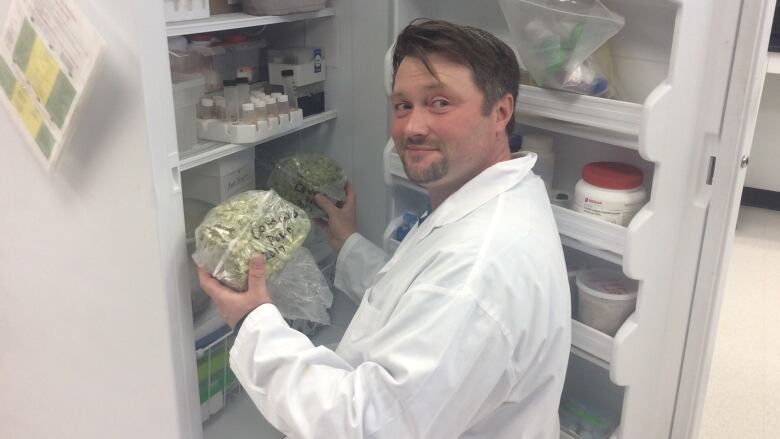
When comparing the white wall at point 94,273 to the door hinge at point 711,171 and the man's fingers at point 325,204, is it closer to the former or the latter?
the man's fingers at point 325,204

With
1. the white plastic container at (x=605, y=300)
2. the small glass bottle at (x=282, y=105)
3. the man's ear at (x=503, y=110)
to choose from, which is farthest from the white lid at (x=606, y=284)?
the small glass bottle at (x=282, y=105)

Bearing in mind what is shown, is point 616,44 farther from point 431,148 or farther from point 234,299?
point 234,299

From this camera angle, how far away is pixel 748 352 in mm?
2688

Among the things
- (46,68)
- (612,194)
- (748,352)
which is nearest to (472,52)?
(612,194)

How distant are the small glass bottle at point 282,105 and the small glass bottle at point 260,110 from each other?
5 centimetres

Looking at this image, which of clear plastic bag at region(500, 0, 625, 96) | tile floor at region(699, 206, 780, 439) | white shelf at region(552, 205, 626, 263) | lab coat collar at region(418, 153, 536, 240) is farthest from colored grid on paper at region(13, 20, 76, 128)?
tile floor at region(699, 206, 780, 439)

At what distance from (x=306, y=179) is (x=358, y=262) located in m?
0.24

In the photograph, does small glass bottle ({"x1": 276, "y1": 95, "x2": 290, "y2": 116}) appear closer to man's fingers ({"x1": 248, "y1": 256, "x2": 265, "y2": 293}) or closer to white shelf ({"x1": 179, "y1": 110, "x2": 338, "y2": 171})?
white shelf ({"x1": 179, "y1": 110, "x2": 338, "y2": 171})

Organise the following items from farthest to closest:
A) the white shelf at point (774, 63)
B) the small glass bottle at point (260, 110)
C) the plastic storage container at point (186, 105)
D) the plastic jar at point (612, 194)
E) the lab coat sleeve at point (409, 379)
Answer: the white shelf at point (774, 63) < the small glass bottle at point (260, 110) < the plastic storage container at point (186, 105) < the plastic jar at point (612, 194) < the lab coat sleeve at point (409, 379)

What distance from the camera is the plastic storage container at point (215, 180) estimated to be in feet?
4.88

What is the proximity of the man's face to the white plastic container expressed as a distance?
0.34m

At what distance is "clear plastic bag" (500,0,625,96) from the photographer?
1.17 metres

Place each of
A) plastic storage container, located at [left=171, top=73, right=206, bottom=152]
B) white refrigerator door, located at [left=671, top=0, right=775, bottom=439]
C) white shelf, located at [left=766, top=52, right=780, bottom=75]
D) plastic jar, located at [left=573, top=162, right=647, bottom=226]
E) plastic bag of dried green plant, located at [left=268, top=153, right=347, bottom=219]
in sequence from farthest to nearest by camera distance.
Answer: white shelf, located at [left=766, top=52, right=780, bottom=75]
plastic bag of dried green plant, located at [left=268, top=153, right=347, bottom=219]
plastic storage container, located at [left=171, top=73, right=206, bottom=152]
plastic jar, located at [left=573, top=162, right=647, bottom=226]
white refrigerator door, located at [left=671, top=0, right=775, bottom=439]

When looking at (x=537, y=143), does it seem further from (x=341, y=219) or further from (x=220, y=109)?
(x=220, y=109)
